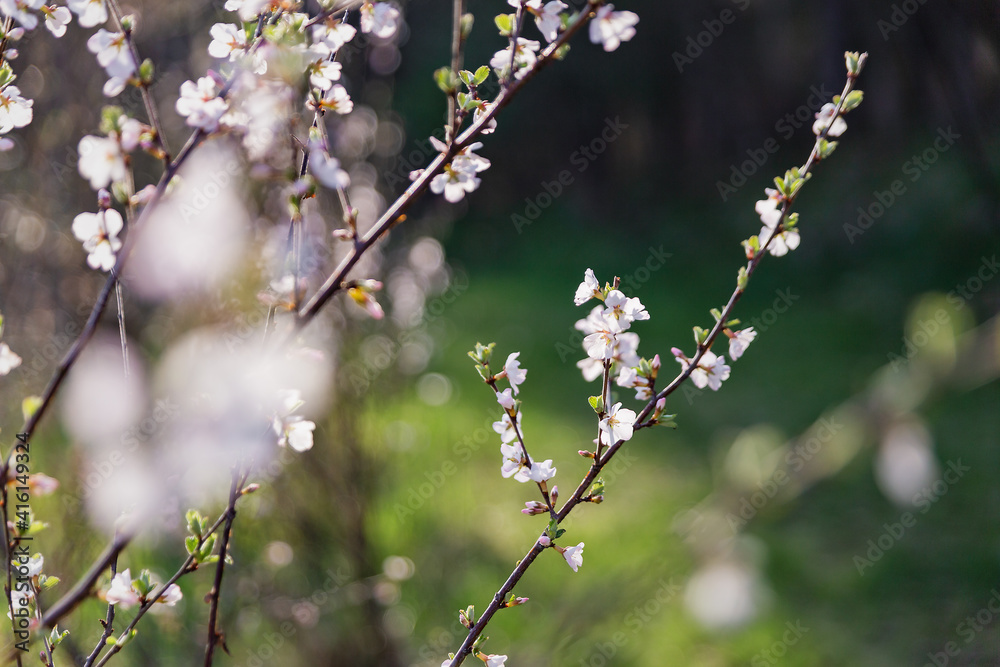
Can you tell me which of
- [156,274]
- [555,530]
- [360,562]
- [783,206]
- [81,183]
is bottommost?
[360,562]

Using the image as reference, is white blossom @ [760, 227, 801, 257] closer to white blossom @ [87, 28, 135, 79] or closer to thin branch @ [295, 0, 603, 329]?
thin branch @ [295, 0, 603, 329]

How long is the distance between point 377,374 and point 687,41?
6767mm

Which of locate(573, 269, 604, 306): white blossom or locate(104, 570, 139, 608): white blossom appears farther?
locate(573, 269, 604, 306): white blossom

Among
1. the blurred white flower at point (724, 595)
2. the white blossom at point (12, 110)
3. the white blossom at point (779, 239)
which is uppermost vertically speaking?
the white blossom at point (12, 110)

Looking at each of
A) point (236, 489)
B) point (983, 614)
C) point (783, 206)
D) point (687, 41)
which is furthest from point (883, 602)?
point (687, 41)

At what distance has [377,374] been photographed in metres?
2.42

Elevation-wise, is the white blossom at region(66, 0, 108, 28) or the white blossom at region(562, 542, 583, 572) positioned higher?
the white blossom at region(66, 0, 108, 28)

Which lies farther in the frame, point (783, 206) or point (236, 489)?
point (783, 206)

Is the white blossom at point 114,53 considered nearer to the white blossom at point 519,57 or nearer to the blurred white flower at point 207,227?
the white blossom at point 519,57

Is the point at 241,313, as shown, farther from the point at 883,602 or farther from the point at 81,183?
the point at 883,602

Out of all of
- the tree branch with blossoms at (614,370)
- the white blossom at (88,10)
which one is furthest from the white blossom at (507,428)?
the white blossom at (88,10)

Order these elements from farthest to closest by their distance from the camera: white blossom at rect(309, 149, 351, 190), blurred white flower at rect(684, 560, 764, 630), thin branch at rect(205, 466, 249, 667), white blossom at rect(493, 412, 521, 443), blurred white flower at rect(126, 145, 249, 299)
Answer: blurred white flower at rect(126, 145, 249, 299)
blurred white flower at rect(684, 560, 764, 630)
white blossom at rect(493, 412, 521, 443)
thin branch at rect(205, 466, 249, 667)
white blossom at rect(309, 149, 351, 190)

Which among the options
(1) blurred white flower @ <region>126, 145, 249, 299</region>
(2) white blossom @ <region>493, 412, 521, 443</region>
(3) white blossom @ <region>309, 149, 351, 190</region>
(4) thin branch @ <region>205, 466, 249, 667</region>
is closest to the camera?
(3) white blossom @ <region>309, 149, 351, 190</region>

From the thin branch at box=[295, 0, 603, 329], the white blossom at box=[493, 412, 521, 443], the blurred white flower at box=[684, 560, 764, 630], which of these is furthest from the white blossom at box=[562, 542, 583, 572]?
the blurred white flower at box=[684, 560, 764, 630]
